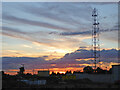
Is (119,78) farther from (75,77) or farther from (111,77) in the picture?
(75,77)

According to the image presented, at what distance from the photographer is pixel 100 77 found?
2233 inches

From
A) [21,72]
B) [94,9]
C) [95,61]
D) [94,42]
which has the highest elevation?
[94,9]

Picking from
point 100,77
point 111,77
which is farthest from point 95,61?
point 111,77

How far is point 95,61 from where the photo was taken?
6306 cm

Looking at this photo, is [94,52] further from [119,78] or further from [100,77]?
[119,78]

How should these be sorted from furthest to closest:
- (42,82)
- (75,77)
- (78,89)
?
(75,77) → (42,82) → (78,89)

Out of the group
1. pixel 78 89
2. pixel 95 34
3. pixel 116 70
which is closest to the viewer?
pixel 78 89

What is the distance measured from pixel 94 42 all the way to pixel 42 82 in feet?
67.1

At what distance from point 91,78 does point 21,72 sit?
80.9 metres

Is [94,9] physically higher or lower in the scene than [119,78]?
higher

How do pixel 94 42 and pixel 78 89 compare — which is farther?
pixel 94 42

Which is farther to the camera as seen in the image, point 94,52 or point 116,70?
point 94,52

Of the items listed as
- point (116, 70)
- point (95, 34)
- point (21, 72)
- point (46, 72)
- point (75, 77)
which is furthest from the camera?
point (21, 72)

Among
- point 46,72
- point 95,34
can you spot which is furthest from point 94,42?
point 46,72
